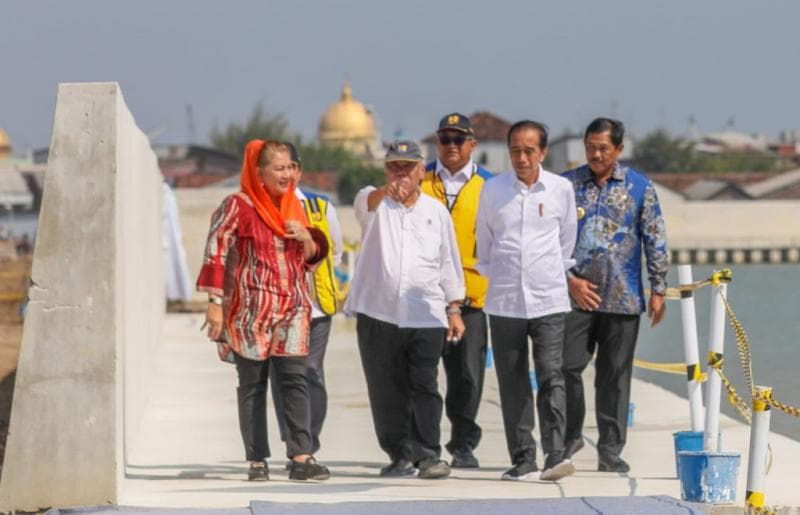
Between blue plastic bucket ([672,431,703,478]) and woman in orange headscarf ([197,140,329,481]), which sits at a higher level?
woman in orange headscarf ([197,140,329,481])

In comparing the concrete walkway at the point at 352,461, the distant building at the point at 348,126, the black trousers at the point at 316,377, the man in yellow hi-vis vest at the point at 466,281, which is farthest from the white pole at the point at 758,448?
the distant building at the point at 348,126

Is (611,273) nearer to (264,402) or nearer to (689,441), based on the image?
(689,441)

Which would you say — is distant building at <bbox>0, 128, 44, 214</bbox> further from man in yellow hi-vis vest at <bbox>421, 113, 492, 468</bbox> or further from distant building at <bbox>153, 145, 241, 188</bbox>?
man in yellow hi-vis vest at <bbox>421, 113, 492, 468</bbox>

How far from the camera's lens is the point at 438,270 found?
35.2ft

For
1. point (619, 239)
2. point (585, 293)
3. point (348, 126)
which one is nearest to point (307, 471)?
point (585, 293)

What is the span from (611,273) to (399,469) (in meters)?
1.41

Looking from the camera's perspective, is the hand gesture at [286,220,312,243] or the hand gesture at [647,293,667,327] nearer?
the hand gesture at [286,220,312,243]

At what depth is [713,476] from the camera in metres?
9.25

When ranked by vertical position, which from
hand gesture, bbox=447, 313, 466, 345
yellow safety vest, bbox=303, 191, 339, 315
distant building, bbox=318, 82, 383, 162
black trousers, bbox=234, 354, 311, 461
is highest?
distant building, bbox=318, 82, 383, 162

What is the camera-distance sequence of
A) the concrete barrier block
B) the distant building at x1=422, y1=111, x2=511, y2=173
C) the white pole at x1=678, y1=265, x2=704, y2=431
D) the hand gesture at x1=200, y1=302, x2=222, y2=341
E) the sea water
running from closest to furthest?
the concrete barrier block → the hand gesture at x1=200, y1=302, x2=222, y2=341 → the white pole at x1=678, y1=265, x2=704, y2=431 → the sea water → the distant building at x1=422, y1=111, x2=511, y2=173

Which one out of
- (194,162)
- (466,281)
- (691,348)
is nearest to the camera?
(691,348)

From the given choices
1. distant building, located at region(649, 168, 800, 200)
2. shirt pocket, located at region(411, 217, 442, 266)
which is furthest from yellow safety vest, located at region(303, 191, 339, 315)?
distant building, located at region(649, 168, 800, 200)

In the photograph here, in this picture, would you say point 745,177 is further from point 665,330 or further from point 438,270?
point 438,270

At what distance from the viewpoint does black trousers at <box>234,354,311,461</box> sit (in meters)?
10.3
